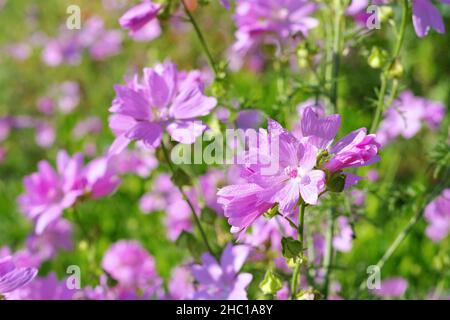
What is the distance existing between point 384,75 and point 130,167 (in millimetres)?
1198

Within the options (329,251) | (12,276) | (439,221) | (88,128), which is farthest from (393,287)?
(88,128)

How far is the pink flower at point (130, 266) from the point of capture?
147 centimetres

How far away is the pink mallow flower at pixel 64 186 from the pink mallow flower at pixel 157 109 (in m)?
0.23

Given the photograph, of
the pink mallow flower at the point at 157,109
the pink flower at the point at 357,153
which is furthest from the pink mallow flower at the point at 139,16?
the pink flower at the point at 357,153

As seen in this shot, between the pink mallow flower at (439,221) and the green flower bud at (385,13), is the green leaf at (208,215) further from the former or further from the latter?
the pink mallow flower at (439,221)

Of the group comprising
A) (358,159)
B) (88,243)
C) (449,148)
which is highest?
(358,159)

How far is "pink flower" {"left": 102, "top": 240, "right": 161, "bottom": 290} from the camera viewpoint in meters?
1.47

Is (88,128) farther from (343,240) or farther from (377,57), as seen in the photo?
(377,57)

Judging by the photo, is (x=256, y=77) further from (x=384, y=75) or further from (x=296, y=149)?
(x=296, y=149)

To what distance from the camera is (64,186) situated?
3.98 feet

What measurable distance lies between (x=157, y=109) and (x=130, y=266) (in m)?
0.67

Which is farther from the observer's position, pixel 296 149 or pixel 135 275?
pixel 135 275

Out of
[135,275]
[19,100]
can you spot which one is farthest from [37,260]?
[19,100]
